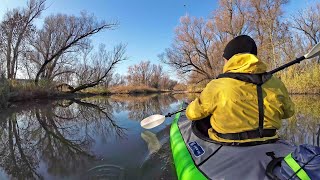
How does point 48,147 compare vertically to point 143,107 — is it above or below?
below

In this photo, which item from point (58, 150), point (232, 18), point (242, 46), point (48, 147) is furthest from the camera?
point (232, 18)

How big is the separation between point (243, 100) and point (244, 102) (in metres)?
0.02

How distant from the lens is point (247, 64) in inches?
76.4

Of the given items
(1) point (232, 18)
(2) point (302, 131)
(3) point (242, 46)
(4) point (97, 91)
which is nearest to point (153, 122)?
(2) point (302, 131)

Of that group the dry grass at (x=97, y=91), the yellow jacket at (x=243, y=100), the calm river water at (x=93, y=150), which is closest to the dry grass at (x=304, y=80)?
the calm river water at (x=93, y=150)

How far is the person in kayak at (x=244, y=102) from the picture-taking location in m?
1.91

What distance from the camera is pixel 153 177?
2.97 m

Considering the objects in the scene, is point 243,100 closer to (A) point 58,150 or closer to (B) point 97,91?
(A) point 58,150

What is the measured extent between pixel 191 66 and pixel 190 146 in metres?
25.0

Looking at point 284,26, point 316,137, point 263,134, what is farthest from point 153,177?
point 284,26

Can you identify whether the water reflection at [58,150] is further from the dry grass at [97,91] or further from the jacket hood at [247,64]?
the dry grass at [97,91]

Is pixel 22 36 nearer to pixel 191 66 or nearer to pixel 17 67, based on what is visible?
pixel 17 67

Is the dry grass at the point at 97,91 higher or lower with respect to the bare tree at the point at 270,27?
lower

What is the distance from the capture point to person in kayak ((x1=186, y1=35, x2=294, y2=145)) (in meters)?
1.91
